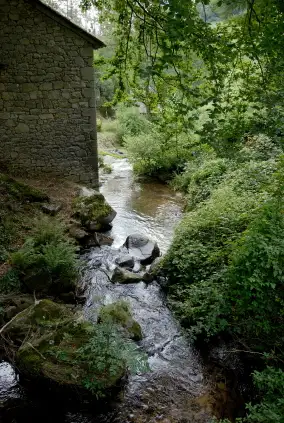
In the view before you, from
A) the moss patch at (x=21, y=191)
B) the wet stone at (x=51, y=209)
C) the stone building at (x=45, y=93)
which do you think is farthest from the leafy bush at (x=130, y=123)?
the wet stone at (x=51, y=209)

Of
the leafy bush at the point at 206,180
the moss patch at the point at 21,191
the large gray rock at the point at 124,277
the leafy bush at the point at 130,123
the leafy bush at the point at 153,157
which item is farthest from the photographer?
the leafy bush at the point at 130,123

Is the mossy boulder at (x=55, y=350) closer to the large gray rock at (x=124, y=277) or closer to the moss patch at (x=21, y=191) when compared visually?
the large gray rock at (x=124, y=277)

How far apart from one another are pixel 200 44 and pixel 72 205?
21.7 feet

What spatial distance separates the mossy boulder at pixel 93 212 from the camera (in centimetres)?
860

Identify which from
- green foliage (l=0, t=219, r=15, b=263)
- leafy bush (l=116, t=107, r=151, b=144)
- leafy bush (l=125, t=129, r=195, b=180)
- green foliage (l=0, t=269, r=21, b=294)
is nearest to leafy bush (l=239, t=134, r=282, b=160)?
leafy bush (l=125, t=129, r=195, b=180)

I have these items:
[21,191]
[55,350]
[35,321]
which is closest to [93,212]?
[21,191]

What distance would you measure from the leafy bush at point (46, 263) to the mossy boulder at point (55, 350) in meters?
0.88

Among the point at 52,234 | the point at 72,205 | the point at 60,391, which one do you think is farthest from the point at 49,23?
the point at 60,391

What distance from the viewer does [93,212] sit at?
8.90 m

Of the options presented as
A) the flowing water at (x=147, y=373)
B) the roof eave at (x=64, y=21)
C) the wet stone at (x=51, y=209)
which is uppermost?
the roof eave at (x=64, y=21)

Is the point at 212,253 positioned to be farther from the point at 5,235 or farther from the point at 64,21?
the point at 64,21

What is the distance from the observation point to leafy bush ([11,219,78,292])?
19.3 feet

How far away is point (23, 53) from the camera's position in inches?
360

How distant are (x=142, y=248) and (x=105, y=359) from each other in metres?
4.07
